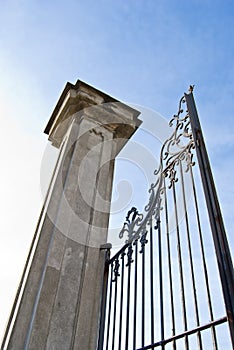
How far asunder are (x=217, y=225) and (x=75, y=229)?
1.70 m

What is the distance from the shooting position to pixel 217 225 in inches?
81.0

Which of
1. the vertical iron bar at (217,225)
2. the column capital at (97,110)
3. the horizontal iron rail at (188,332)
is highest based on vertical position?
the column capital at (97,110)

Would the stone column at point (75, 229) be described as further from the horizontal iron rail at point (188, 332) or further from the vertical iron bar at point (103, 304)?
the horizontal iron rail at point (188, 332)

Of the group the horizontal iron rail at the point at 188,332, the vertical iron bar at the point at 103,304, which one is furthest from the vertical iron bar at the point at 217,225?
the vertical iron bar at the point at 103,304

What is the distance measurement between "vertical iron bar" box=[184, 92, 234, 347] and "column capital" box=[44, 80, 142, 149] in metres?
1.90

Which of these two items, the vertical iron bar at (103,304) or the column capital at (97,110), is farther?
the column capital at (97,110)

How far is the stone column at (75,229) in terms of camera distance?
110 inches

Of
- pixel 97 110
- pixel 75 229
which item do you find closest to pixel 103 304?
pixel 75 229

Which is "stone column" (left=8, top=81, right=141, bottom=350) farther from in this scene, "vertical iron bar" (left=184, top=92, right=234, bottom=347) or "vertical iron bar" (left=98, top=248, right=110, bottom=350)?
"vertical iron bar" (left=184, top=92, right=234, bottom=347)

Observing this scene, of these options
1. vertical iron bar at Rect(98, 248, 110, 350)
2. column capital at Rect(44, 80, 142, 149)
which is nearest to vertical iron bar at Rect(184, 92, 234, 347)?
vertical iron bar at Rect(98, 248, 110, 350)

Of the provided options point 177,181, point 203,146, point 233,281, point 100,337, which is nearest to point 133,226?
point 177,181

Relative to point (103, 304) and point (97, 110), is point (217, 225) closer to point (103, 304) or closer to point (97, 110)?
point (103, 304)

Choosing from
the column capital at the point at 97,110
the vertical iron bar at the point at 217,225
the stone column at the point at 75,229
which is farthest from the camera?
the column capital at the point at 97,110

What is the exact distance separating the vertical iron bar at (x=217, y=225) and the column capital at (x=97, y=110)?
1901 mm
